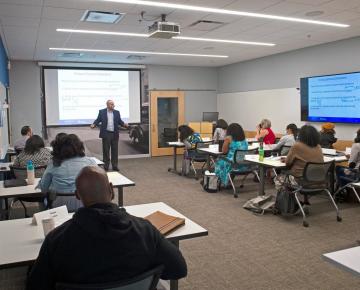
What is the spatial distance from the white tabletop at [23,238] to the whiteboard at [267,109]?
5.74 metres

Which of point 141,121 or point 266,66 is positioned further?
point 141,121

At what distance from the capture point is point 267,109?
909 centimetres

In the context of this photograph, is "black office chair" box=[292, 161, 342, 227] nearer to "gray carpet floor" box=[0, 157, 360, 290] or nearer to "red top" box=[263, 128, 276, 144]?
"gray carpet floor" box=[0, 157, 360, 290]

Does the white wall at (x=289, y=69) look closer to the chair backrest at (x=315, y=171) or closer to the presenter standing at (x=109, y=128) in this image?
the chair backrest at (x=315, y=171)

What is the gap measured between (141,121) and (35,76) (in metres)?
3.11

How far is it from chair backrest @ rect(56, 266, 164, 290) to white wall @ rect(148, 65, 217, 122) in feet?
31.1

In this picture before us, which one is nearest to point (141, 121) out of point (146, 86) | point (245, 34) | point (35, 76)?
point (146, 86)

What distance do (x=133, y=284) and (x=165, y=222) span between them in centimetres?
85

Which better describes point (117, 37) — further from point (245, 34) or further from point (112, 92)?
point (112, 92)

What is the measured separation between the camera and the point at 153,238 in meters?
1.46

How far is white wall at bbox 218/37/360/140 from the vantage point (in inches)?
273

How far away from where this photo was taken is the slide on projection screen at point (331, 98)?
22.0ft

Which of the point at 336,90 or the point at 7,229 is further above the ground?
the point at 336,90

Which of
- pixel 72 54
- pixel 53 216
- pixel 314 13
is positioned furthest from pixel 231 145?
pixel 72 54
